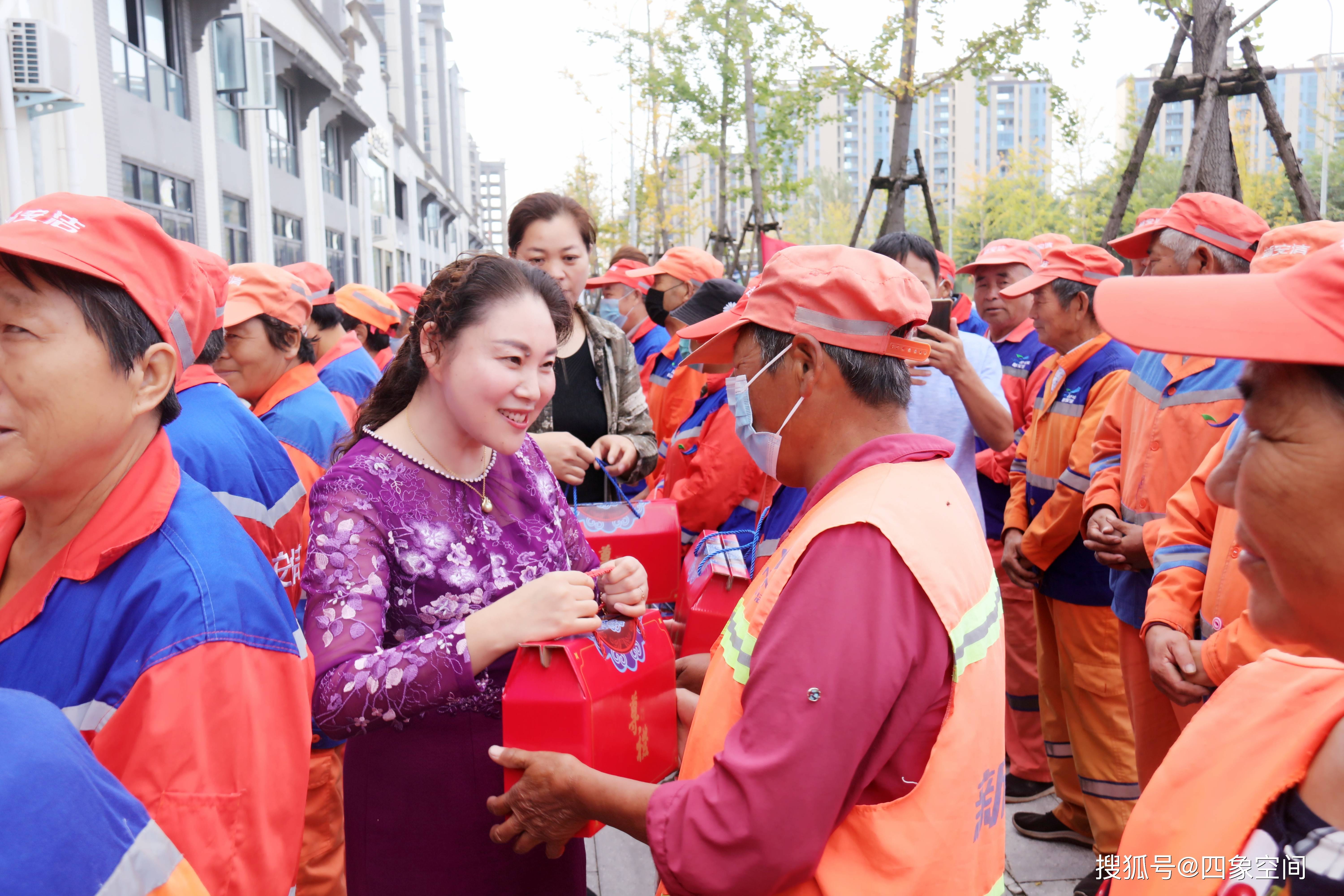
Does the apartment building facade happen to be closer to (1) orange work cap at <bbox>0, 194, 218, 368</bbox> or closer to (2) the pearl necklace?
(2) the pearl necklace

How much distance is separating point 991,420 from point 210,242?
1502 cm

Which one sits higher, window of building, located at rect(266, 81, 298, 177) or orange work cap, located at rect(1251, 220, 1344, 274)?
window of building, located at rect(266, 81, 298, 177)

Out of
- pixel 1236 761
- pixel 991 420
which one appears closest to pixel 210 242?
pixel 991 420

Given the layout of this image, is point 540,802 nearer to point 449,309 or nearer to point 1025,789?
point 449,309

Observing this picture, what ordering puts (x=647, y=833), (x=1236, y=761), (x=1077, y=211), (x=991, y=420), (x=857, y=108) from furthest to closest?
(x=857, y=108) < (x=1077, y=211) < (x=991, y=420) < (x=647, y=833) < (x=1236, y=761)

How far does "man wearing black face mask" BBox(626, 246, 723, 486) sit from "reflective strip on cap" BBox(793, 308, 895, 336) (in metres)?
4.06

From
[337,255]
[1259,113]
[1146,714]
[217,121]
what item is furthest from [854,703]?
[1259,113]

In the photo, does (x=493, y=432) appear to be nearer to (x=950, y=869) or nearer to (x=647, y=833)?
(x=647, y=833)

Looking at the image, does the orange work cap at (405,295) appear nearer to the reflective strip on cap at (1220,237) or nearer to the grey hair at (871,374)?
the reflective strip on cap at (1220,237)

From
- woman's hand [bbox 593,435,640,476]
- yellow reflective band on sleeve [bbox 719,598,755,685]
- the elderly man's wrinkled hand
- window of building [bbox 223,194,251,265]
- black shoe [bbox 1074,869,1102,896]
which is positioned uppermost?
window of building [bbox 223,194,251,265]

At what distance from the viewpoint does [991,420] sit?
4125 mm

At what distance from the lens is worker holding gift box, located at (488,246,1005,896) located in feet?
4.62

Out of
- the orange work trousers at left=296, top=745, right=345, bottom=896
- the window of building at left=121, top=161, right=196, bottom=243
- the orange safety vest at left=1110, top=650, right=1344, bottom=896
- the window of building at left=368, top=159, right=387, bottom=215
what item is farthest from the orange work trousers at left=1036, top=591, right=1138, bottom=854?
the window of building at left=368, top=159, right=387, bottom=215

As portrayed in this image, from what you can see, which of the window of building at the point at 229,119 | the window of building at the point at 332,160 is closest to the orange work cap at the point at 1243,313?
the window of building at the point at 229,119
